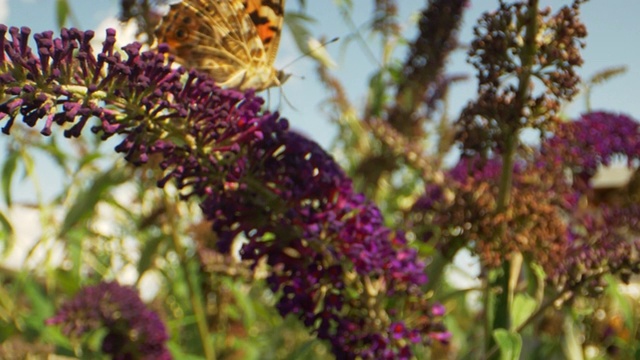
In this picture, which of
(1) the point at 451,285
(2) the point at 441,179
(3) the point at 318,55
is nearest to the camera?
(2) the point at 441,179

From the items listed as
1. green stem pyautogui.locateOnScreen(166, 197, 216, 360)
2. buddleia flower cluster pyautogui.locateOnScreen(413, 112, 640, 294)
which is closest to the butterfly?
green stem pyautogui.locateOnScreen(166, 197, 216, 360)

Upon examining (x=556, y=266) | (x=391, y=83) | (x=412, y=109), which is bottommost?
(x=556, y=266)

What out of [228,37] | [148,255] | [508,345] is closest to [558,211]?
[508,345]

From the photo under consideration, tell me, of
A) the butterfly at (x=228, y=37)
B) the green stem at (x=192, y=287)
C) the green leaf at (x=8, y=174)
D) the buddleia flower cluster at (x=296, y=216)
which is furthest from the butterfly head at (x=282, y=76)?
the green leaf at (x=8, y=174)

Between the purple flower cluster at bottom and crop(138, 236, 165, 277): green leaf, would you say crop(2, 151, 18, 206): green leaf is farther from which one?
the purple flower cluster at bottom

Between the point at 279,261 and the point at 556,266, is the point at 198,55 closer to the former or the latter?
the point at 279,261

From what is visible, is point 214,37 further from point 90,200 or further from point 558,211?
point 558,211

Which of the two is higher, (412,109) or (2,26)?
(412,109)

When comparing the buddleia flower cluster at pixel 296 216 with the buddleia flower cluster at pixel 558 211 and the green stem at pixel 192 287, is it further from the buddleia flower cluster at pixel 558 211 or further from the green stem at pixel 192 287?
the green stem at pixel 192 287

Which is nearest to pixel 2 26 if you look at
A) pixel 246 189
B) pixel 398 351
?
pixel 246 189
